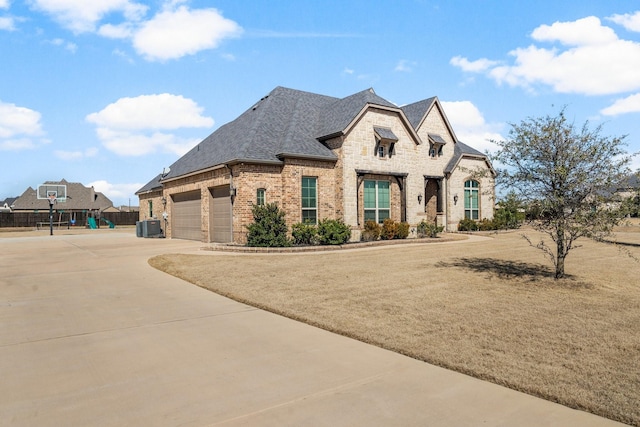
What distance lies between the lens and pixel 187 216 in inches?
985

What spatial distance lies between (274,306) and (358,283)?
8.95ft

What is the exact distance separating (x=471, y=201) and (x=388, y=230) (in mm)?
10635

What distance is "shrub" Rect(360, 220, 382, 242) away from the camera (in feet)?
67.4

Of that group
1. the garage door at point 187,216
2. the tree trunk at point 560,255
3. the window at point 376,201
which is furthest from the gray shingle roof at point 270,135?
the tree trunk at point 560,255

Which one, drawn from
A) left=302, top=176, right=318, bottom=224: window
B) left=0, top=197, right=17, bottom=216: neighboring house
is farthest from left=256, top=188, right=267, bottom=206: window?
left=0, top=197, right=17, bottom=216: neighboring house

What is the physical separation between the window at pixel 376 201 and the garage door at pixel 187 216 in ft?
31.2

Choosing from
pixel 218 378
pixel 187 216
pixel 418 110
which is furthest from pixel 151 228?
pixel 218 378

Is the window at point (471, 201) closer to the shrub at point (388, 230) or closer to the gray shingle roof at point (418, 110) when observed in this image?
the gray shingle roof at point (418, 110)

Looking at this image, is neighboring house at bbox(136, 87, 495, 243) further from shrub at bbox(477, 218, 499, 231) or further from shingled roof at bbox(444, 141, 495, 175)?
shrub at bbox(477, 218, 499, 231)

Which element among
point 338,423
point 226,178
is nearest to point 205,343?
point 338,423

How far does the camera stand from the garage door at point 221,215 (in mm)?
19734

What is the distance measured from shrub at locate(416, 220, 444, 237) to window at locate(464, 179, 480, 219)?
6282 mm

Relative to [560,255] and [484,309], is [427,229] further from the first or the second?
[484,309]

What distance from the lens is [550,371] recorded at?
14.0 ft
